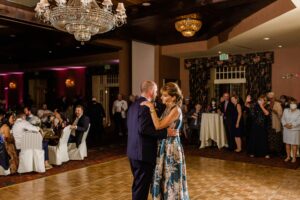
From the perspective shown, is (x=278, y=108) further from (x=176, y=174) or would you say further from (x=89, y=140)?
(x=89, y=140)

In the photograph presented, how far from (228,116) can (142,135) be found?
485 centimetres

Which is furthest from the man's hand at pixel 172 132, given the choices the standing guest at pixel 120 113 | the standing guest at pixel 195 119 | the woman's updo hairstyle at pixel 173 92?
the standing guest at pixel 120 113

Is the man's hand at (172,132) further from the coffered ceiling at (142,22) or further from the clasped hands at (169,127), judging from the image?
the coffered ceiling at (142,22)

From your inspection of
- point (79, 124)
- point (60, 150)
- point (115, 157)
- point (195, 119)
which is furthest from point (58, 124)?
point (195, 119)

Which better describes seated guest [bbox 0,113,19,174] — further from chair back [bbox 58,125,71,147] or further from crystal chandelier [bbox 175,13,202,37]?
crystal chandelier [bbox 175,13,202,37]

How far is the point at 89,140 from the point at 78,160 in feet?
9.37

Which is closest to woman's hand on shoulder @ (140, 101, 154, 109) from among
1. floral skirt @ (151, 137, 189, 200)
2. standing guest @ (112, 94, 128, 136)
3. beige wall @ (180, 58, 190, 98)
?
floral skirt @ (151, 137, 189, 200)

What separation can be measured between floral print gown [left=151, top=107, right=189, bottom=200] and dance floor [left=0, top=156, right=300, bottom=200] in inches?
40.5

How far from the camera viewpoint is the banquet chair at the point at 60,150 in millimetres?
6184

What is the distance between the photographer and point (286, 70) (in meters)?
10.1

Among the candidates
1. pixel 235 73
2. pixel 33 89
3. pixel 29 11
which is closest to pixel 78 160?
pixel 29 11

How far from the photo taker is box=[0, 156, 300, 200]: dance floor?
435 centimetres

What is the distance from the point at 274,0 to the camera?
581 centimetres

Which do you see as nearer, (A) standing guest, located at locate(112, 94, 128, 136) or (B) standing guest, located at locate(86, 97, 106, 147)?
(B) standing guest, located at locate(86, 97, 106, 147)
